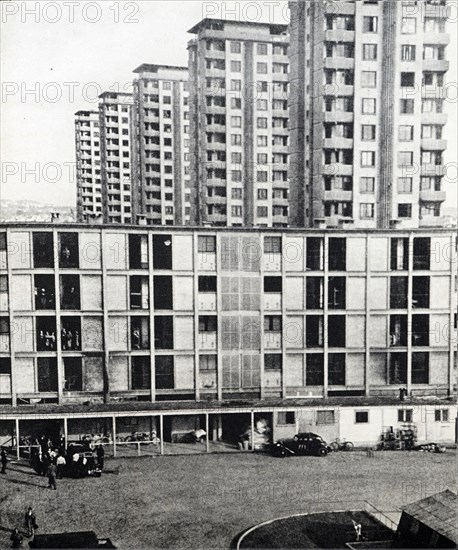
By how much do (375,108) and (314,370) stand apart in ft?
59.1

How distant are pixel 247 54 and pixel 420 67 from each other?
2119cm

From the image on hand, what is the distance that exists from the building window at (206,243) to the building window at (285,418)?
957 cm

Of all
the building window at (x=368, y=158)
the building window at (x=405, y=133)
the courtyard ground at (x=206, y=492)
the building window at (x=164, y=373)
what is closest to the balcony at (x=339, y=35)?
the building window at (x=405, y=133)

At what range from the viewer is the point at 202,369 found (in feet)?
107

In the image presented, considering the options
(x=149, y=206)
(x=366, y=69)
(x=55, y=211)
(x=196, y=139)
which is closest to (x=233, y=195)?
(x=196, y=139)

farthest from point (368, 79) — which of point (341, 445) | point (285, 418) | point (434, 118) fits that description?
point (341, 445)

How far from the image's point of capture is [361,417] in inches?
1256

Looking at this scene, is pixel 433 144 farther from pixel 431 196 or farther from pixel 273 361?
pixel 273 361

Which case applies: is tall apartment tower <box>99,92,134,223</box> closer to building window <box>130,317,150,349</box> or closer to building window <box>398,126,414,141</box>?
building window <box>130,317,150,349</box>

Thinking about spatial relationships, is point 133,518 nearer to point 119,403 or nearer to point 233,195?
point 119,403

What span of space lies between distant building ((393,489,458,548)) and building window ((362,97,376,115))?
2553 centimetres

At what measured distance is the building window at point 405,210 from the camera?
1524 inches

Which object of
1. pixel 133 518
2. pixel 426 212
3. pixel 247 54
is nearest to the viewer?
pixel 133 518

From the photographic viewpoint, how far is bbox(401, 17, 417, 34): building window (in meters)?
37.1
